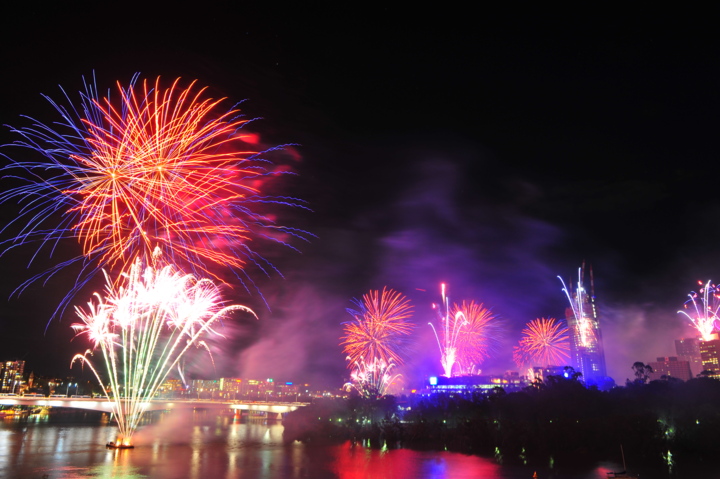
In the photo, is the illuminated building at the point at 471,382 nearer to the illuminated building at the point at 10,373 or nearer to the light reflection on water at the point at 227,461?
the light reflection on water at the point at 227,461

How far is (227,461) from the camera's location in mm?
56688

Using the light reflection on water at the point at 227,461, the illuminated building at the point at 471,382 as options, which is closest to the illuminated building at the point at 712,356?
the illuminated building at the point at 471,382

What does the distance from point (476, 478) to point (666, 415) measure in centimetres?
3251

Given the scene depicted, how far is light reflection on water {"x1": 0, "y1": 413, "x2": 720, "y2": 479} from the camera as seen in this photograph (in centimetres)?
4644

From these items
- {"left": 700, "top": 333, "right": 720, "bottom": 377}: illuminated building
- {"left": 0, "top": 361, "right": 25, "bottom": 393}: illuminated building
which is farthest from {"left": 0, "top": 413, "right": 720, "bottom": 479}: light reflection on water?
{"left": 700, "top": 333, "right": 720, "bottom": 377}: illuminated building

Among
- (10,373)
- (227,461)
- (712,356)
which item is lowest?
(227,461)

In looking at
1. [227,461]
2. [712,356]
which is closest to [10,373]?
[227,461]

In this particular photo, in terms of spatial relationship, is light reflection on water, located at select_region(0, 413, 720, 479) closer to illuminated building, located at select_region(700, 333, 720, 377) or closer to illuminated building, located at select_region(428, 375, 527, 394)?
illuminated building, located at select_region(428, 375, 527, 394)

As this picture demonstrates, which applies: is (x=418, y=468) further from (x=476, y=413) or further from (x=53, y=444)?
(x=53, y=444)

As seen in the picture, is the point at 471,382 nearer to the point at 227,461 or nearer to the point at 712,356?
the point at 712,356

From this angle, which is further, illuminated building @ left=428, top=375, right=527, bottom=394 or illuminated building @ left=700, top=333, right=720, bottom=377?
illuminated building @ left=700, top=333, right=720, bottom=377

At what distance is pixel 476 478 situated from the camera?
149 ft

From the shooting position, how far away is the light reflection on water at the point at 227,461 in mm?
46438

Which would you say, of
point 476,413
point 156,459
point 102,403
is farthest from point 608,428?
point 102,403
